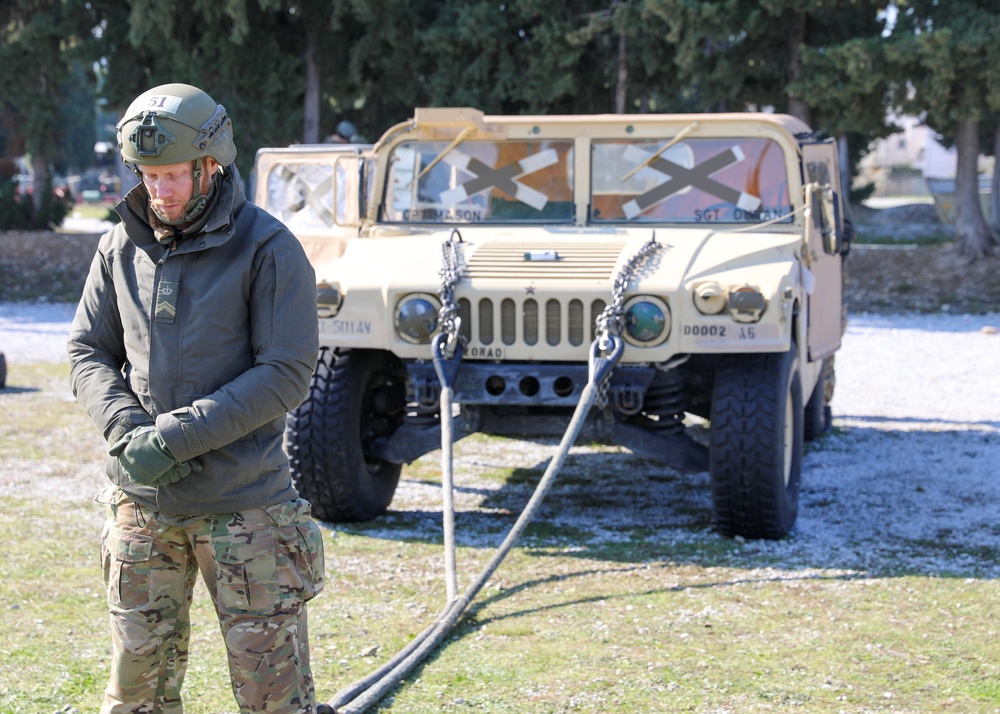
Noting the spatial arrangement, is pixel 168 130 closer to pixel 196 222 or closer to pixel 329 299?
pixel 196 222

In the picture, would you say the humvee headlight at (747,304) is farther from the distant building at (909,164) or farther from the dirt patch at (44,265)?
the distant building at (909,164)

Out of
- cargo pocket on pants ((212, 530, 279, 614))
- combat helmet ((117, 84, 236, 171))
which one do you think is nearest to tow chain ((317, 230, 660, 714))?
cargo pocket on pants ((212, 530, 279, 614))

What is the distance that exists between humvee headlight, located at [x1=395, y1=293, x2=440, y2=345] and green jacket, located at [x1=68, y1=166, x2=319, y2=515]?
9.34 feet

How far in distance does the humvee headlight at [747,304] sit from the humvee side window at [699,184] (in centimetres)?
107

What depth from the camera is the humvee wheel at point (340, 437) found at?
607cm

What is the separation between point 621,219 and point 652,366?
1.15 m

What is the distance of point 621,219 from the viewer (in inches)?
269

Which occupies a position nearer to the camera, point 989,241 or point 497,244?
point 497,244

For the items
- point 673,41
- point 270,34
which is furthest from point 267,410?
point 270,34

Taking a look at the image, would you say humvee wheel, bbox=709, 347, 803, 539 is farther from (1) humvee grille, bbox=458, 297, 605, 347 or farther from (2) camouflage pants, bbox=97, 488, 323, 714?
(2) camouflage pants, bbox=97, 488, 323, 714

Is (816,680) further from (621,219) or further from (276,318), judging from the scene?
(621,219)

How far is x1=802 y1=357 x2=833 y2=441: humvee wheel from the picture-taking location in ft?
27.6

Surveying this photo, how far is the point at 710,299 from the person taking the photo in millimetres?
5719

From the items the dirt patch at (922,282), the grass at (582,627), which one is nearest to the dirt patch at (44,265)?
the dirt patch at (922,282)
